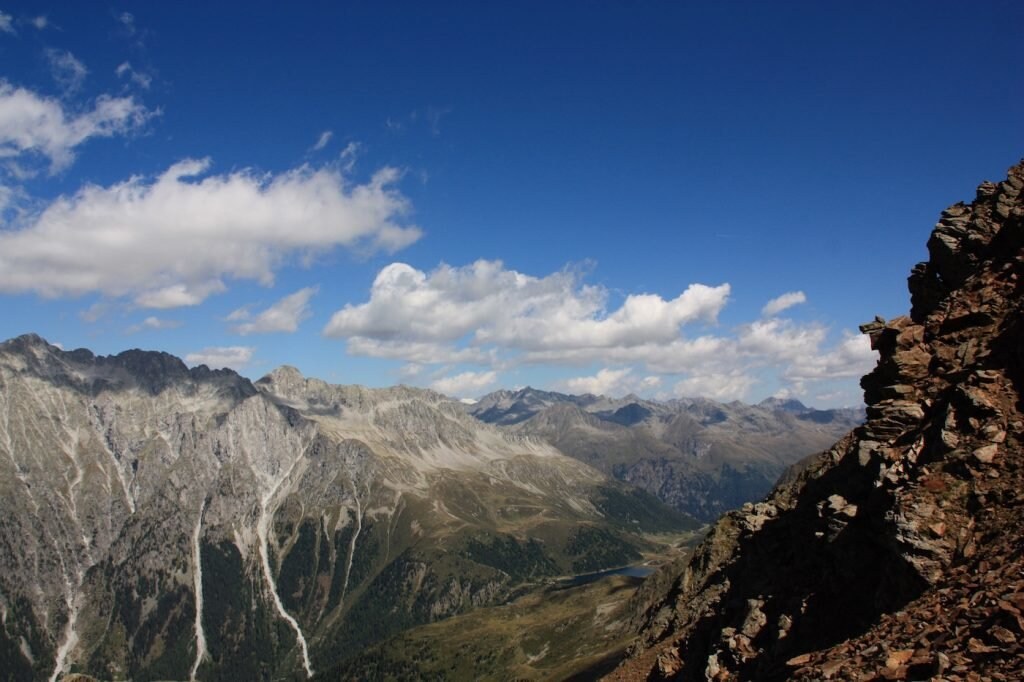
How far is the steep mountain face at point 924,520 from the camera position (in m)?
25.6

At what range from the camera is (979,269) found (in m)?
39.8

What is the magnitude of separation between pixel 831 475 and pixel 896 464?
10467mm

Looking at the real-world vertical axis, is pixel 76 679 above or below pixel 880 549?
below

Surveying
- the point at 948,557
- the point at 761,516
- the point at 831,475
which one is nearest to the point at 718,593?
the point at 761,516

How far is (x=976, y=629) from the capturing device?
78.0 feet

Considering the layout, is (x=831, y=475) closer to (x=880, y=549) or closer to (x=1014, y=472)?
(x=880, y=549)

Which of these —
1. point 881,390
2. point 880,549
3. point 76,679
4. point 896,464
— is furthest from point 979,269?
point 76,679

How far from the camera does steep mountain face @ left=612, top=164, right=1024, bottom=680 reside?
25562 mm

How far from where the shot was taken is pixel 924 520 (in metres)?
30.1

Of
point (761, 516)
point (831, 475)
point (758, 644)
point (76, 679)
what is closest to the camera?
point (758, 644)

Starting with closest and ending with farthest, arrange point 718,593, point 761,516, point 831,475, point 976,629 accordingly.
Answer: point 976,629 < point 831,475 < point 761,516 < point 718,593

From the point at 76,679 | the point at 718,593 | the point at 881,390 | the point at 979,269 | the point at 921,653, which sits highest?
the point at 979,269

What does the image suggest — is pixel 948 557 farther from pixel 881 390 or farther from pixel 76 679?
pixel 76 679

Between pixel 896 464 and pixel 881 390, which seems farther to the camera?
pixel 881 390
